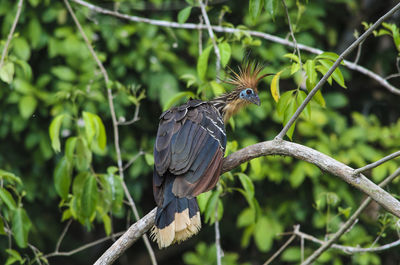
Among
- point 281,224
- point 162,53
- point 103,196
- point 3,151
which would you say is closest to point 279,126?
point 281,224

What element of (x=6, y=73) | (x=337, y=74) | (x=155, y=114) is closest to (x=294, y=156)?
(x=337, y=74)

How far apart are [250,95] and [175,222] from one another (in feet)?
3.90

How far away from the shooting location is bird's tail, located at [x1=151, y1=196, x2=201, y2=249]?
8.57ft

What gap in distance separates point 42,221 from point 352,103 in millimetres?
3479

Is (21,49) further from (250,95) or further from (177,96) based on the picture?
(250,95)

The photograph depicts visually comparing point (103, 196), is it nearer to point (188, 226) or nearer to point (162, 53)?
point (188, 226)

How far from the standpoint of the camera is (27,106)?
453 cm

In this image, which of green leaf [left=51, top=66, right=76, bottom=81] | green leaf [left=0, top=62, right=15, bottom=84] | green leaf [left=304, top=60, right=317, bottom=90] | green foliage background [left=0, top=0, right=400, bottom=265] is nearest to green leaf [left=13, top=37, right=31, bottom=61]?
green foliage background [left=0, top=0, right=400, bottom=265]

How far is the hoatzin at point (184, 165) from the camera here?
8.74 feet

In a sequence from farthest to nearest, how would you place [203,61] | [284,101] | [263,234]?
[263,234] < [203,61] < [284,101]

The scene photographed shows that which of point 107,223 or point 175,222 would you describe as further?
point 107,223

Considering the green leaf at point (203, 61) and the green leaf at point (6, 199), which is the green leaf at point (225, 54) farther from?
the green leaf at point (6, 199)

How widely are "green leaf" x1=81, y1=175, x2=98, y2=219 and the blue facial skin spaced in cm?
111

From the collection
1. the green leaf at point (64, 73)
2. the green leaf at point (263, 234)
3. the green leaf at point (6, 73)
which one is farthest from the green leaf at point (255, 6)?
the green leaf at point (263, 234)
